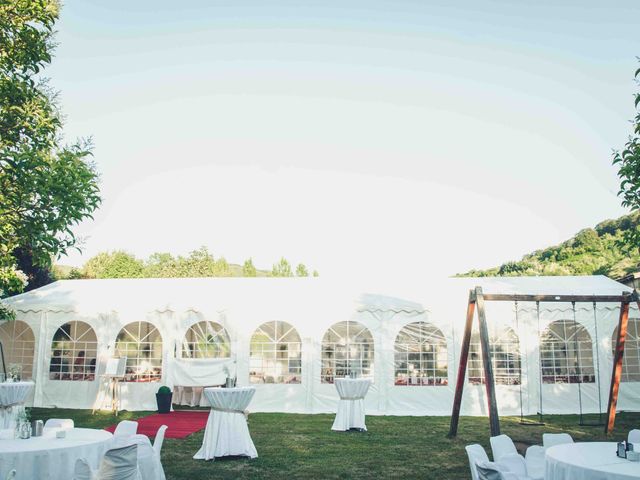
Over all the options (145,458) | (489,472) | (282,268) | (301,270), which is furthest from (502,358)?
(282,268)

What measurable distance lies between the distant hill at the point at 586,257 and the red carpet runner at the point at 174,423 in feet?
57.5

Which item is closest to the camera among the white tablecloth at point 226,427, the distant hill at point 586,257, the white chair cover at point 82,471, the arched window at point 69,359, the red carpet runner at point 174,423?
the white chair cover at point 82,471

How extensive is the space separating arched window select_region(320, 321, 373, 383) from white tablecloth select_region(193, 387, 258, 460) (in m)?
5.07

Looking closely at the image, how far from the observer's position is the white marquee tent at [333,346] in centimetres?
1309

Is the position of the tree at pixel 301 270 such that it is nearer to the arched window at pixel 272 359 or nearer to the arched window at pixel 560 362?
the arched window at pixel 272 359

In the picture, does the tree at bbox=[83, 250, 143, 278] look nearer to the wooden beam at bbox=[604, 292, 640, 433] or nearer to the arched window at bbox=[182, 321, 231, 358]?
the arched window at bbox=[182, 321, 231, 358]

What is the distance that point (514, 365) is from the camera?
13.2 metres

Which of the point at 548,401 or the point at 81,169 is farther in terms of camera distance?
the point at 548,401

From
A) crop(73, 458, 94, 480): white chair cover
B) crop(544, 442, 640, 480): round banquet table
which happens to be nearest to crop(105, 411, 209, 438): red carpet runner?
crop(73, 458, 94, 480): white chair cover

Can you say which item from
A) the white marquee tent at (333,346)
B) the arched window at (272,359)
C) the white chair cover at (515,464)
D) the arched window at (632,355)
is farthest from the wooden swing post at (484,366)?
the arched window at (632,355)

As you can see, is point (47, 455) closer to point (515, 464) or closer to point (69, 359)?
point (515, 464)

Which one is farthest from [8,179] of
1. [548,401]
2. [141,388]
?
[548,401]

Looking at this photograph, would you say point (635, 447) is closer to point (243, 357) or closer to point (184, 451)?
point (184, 451)

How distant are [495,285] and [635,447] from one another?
31.3 ft
